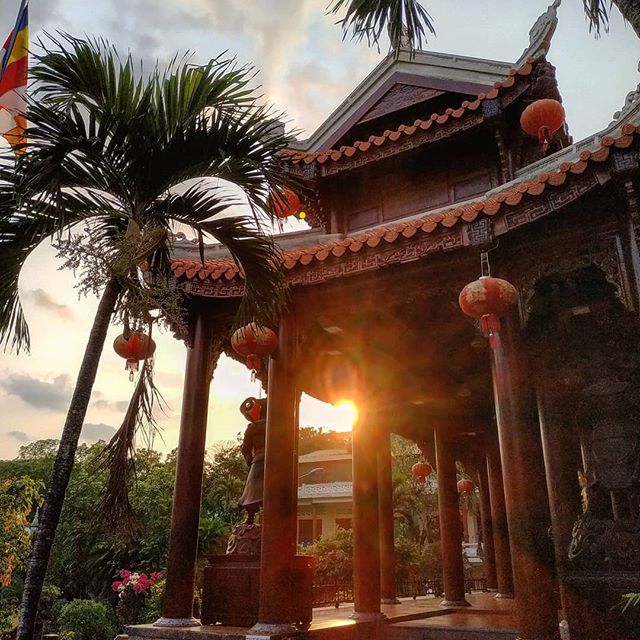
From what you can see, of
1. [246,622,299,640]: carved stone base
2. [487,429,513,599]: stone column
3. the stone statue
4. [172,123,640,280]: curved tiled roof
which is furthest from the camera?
[487,429,513,599]: stone column

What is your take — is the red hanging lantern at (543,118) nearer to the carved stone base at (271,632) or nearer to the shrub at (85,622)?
the carved stone base at (271,632)

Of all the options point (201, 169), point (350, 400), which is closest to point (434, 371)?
point (350, 400)

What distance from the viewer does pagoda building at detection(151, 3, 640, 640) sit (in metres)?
5.14

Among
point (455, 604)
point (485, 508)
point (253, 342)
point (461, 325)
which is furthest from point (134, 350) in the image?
point (485, 508)

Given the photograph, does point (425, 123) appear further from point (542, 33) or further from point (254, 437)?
point (254, 437)

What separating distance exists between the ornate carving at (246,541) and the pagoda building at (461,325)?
0.52 m

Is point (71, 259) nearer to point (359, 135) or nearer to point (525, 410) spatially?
point (525, 410)

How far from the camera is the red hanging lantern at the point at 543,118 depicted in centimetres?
713

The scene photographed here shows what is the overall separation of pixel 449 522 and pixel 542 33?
8.59 metres

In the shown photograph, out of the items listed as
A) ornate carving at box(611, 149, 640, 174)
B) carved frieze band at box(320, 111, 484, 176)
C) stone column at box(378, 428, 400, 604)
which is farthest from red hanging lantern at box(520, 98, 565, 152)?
stone column at box(378, 428, 400, 604)

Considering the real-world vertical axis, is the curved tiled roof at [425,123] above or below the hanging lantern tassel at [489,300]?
above

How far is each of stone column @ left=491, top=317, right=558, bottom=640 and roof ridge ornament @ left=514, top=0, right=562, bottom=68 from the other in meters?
4.53

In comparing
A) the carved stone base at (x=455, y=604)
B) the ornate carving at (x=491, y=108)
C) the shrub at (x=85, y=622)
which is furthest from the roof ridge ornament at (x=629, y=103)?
the shrub at (x=85, y=622)

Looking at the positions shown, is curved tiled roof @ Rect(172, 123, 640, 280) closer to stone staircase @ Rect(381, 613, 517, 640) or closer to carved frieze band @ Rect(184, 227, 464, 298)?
carved frieze band @ Rect(184, 227, 464, 298)
